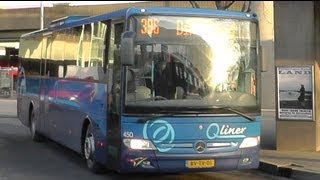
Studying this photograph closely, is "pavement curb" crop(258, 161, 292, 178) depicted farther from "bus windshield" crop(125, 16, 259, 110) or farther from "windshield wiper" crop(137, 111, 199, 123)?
"windshield wiper" crop(137, 111, 199, 123)

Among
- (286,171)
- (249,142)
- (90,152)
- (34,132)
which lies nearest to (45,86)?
(34,132)

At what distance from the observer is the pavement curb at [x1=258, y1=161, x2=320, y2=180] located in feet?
32.4

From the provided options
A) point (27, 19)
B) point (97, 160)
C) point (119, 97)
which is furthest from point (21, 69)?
point (27, 19)

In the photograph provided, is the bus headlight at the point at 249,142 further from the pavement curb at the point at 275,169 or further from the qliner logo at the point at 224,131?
the pavement curb at the point at 275,169

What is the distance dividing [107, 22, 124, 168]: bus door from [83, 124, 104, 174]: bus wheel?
935 millimetres

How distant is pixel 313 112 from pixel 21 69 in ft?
28.3

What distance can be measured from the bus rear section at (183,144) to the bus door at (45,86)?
5.35m

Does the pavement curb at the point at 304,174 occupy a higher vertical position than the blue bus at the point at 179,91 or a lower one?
lower

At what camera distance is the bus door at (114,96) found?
879 centimetres

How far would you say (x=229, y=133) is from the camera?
8.81 metres

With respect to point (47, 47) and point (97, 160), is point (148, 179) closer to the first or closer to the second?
point (97, 160)

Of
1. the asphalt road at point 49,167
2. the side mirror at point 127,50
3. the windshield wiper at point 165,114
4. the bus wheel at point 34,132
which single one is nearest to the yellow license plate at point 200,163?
the windshield wiper at point 165,114

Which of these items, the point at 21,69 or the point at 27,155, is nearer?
the point at 27,155

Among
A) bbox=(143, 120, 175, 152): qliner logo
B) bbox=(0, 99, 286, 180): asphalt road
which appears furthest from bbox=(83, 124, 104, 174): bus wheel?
bbox=(143, 120, 175, 152): qliner logo
